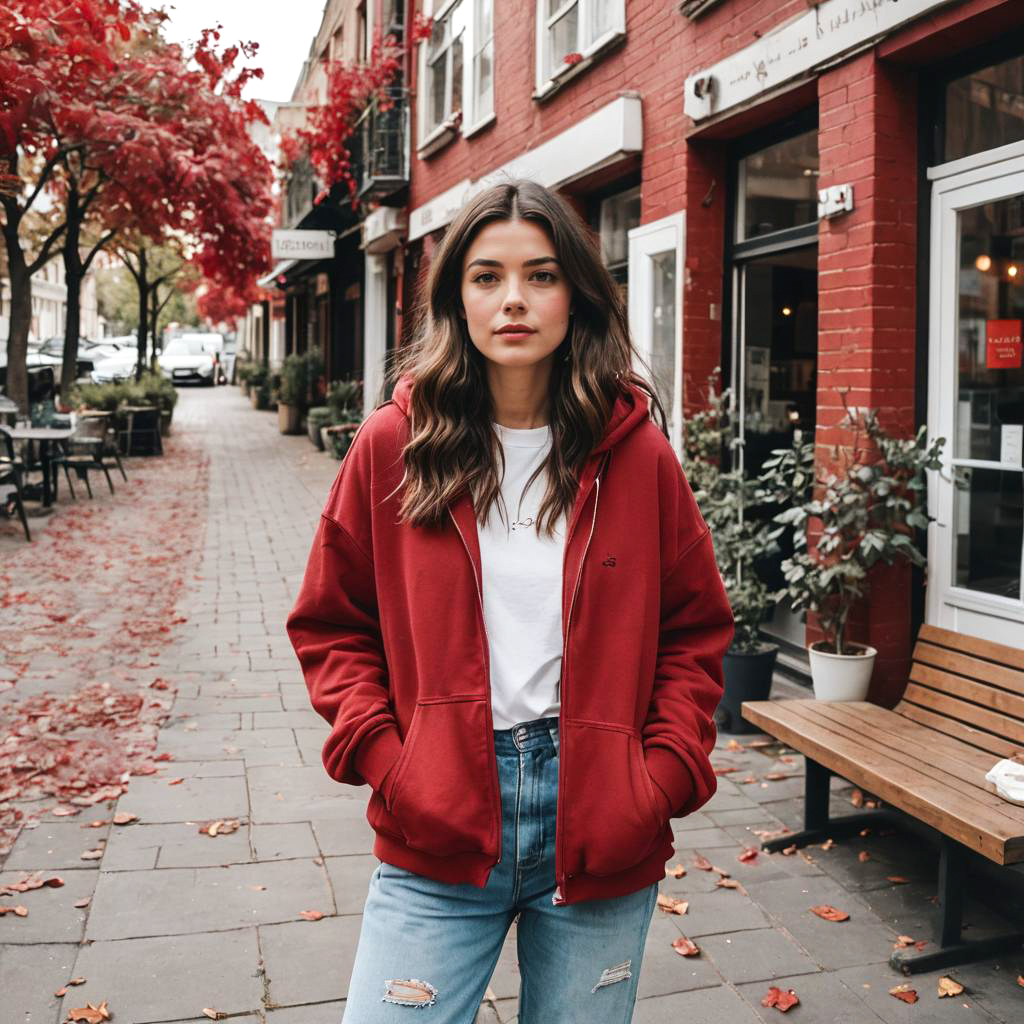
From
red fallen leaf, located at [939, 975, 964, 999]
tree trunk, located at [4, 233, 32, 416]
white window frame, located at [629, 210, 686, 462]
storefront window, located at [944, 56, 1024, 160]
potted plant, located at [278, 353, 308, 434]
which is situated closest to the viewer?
red fallen leaf, located at [939, 975, 964, 999]

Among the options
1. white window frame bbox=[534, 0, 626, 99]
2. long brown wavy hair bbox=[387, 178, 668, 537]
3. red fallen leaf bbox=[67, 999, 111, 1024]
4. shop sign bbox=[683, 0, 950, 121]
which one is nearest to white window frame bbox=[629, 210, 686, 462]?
shop sign bbox=[683, 0, 950, 121]

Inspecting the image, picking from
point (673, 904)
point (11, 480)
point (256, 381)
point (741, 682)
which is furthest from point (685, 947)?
point (256, 381)

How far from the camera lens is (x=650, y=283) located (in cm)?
785

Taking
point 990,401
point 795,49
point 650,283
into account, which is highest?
point 795,49

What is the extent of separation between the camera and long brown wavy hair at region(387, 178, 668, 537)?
1896 mm

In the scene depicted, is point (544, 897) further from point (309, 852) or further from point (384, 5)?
point (384, 5)

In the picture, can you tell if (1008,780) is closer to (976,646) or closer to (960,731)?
(960,731)

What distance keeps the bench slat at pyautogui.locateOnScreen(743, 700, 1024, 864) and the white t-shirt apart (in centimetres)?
191

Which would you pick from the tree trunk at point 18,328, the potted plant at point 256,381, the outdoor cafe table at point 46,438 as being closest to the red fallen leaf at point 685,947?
the outdoor cafe table at point 46,438

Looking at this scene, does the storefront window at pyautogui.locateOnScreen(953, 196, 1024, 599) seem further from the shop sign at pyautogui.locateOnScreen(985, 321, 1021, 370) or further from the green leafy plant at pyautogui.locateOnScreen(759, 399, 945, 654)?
the green leafy plant at pyautogui.locateOnScreen(759, 399, 945, 654)

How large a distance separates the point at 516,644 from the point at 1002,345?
396 centimetres

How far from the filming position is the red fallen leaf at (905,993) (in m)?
3.29

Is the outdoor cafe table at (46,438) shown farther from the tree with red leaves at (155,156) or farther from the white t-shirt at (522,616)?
the white t-shirt at (522,616)

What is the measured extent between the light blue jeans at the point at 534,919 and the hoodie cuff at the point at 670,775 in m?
0.15
